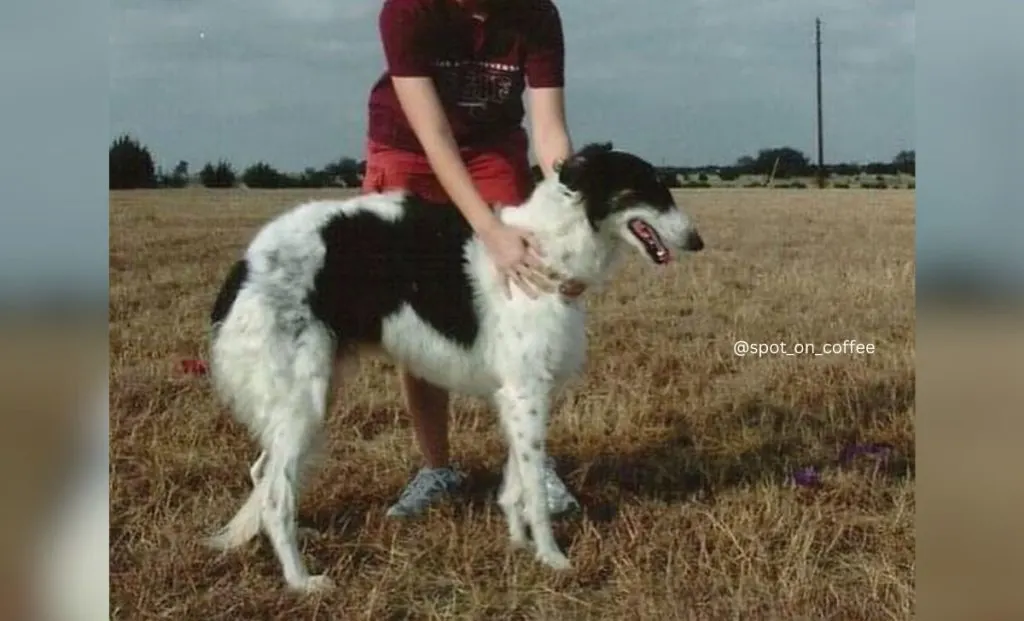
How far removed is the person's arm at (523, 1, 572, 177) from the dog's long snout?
321 millimetres

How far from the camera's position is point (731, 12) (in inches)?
112

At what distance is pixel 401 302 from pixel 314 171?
1.17 feet

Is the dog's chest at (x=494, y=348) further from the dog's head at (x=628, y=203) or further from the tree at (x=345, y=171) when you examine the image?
the tree at (x=345, y=171)

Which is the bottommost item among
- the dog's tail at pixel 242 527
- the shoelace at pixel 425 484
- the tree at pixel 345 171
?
the dog's tail at pixel 242 527

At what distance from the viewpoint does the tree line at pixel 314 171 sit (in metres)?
2.83

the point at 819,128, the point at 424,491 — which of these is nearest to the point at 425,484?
the point at 424,491

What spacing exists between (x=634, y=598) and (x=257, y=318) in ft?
3.39

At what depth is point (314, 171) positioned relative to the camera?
2.84 metres

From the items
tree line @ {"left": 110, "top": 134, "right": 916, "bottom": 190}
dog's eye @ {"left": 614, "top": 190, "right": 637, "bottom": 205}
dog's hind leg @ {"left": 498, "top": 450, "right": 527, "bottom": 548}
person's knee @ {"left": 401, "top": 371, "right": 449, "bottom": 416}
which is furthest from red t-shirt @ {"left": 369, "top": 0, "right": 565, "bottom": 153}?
dog's hind leg @ {"left": 498, "top": 450, "right": 527, "bottom": 548}

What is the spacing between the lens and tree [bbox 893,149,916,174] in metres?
2.85

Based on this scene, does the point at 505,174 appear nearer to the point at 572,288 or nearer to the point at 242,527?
the point at 572,288

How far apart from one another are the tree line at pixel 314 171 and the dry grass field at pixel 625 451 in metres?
0.04

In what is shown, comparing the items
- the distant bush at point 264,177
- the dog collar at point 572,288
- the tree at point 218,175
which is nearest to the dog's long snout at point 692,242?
the dog collar at point 572,288
